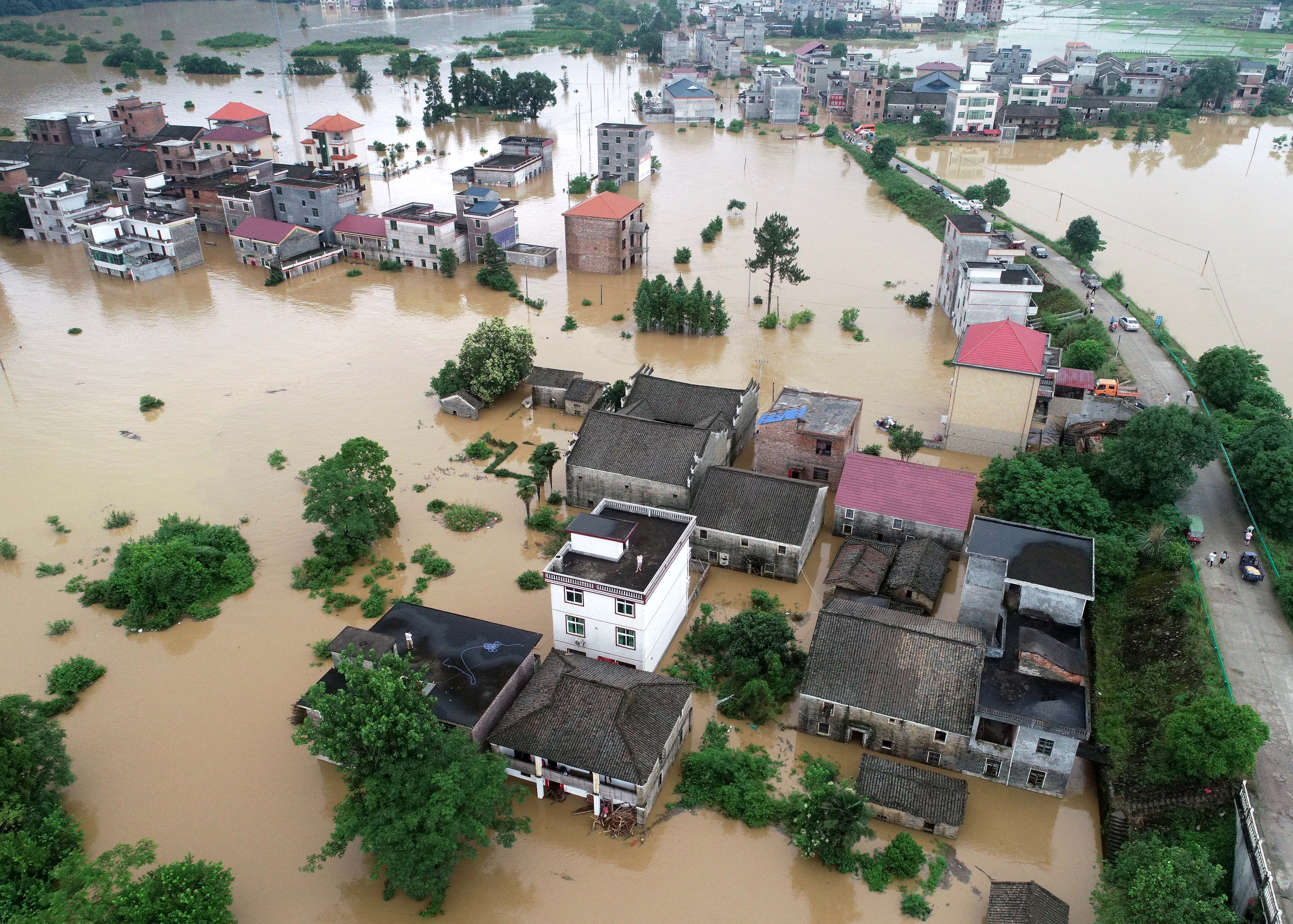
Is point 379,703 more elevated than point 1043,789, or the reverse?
point 379,703

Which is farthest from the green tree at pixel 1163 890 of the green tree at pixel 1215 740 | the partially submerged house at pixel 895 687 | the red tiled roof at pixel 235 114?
the red tiled roof at pixel 235 114

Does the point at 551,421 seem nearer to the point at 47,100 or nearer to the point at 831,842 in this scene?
the point at 831,842

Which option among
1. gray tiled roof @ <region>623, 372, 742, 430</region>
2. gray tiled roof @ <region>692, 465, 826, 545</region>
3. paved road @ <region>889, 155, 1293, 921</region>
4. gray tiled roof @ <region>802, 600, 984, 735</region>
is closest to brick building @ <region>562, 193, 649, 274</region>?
gray tiled roof @ <region>623, 372, 742, 430</region>

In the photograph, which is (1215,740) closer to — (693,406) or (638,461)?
(638,461)

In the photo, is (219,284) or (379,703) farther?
(219,284)

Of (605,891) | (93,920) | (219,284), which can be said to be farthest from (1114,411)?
(219,284)

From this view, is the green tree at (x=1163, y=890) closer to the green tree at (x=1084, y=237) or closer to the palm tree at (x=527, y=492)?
the palm tree at (x=527, y=492)
